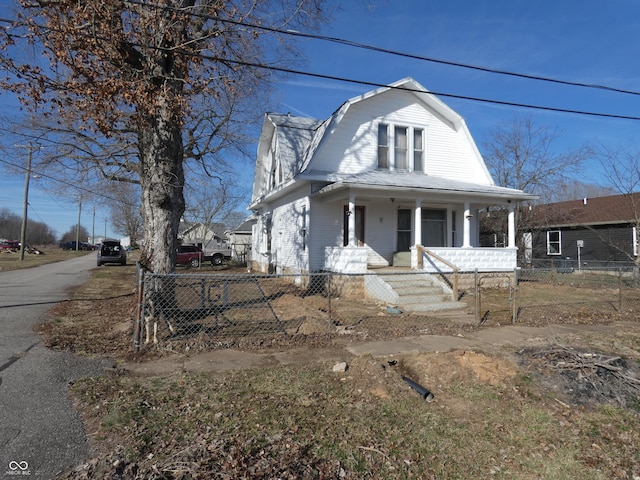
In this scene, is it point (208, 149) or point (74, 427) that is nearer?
point (74, 427)

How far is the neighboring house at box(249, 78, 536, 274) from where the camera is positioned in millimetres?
13414

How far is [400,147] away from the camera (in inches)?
617

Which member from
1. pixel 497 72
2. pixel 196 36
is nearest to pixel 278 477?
pixel 196 36

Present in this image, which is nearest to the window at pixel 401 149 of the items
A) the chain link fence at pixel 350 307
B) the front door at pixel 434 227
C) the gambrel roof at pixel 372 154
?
the gambrel roof at pixel 372 154

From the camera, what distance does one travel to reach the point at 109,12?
6.60 metres

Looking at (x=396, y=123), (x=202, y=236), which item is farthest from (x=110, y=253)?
(x=202, y=236)

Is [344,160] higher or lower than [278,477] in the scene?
higher

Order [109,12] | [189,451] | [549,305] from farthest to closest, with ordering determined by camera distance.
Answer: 1. [549,305]
2. [109,12]
3. [189,451]

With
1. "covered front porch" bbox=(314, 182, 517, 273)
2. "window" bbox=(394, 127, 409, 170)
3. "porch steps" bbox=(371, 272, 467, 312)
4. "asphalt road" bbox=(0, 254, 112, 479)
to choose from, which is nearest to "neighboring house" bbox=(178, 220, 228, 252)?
"covered front porch" bbox=(314, 182, 517, 273)

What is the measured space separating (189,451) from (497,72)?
8.77 m

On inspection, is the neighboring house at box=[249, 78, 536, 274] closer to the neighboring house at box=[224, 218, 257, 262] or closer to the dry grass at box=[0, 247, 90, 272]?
the neighboring house at box=[224, 218, 257, 262]

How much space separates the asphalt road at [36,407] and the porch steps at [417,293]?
6983 millimetres

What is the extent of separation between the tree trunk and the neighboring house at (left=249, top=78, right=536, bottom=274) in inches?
220

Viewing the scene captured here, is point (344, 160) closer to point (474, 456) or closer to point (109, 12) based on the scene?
point (109, 12)
